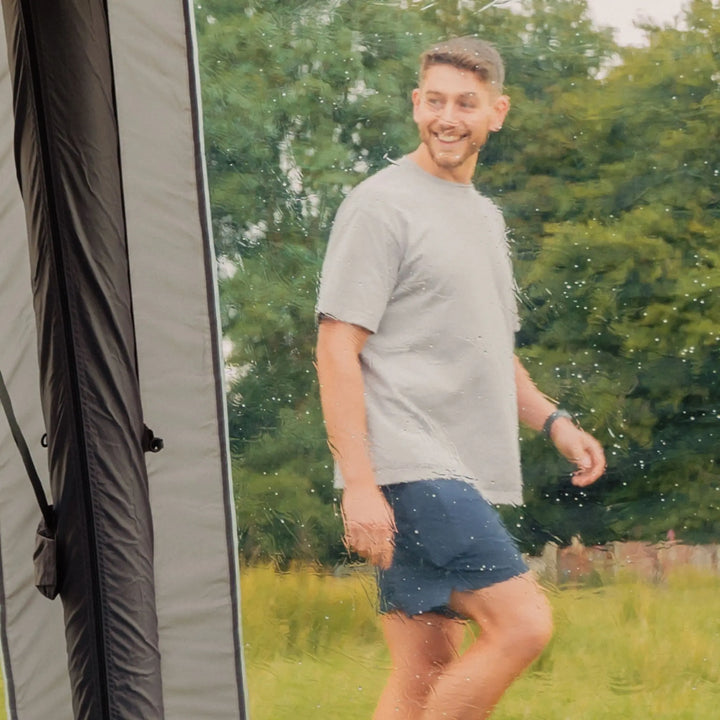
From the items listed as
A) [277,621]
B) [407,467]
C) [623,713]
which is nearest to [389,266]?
[407,467]

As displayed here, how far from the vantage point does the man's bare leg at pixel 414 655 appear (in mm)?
1809

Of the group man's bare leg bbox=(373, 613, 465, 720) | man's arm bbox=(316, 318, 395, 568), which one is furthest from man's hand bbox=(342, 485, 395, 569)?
man's bare leg bbox=(373, 613, 465, 720)

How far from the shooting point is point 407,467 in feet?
5.89

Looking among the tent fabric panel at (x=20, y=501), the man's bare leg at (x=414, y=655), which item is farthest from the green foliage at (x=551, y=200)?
the tent fabric panel at (x=20, y=501)

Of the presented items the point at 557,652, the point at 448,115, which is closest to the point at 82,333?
the point at 448,115

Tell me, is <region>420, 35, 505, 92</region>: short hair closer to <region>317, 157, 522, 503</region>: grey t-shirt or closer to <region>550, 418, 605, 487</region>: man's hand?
<region>317, 157, 522, 503</region>: grey t-shirt

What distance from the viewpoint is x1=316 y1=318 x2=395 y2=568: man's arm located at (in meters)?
1.80

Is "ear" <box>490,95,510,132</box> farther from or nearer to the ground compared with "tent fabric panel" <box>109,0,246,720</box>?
farther from the ground

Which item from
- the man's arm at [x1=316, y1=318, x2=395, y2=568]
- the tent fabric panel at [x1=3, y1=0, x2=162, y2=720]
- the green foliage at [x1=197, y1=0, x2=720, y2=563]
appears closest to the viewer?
the tent fabric panel at [x1=3, y1=0, x2=162, y2=720]

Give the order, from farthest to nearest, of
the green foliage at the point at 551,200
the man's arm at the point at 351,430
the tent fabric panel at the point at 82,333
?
the man's arm at the point at 351,430, the green foliage at the point at 551,200, the tent fabric panel at the point at 82,333

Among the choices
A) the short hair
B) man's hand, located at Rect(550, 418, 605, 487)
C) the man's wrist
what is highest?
the short hair

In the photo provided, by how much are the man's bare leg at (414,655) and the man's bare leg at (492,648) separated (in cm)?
2

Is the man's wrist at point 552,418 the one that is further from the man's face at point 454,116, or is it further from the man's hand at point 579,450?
the man's face at point 454,116

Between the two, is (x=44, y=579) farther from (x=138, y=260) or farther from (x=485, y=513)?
(x=485, y=513)
